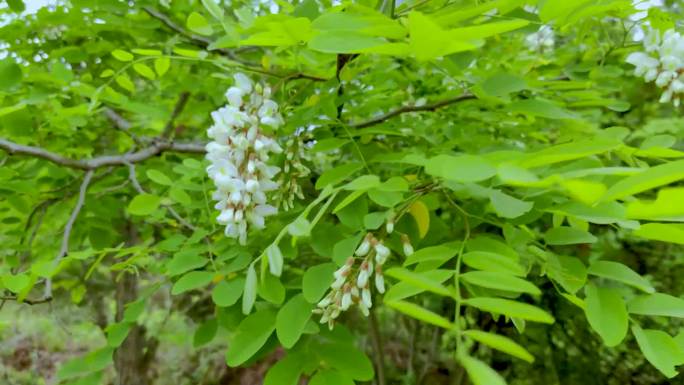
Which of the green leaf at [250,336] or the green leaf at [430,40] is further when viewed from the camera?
the green leaf at [250,336]

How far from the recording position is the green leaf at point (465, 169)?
609 mm

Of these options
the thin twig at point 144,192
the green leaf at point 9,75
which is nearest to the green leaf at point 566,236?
the thin twig at point 144,192

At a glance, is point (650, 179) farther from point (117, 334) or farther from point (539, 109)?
point (117, 334)

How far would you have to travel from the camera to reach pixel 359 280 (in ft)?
2.53

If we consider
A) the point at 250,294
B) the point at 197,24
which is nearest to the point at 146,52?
the point at 197,24

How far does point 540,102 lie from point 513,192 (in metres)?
0.15

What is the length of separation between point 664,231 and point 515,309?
205 millimetres

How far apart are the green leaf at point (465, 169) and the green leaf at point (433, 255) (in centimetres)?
14

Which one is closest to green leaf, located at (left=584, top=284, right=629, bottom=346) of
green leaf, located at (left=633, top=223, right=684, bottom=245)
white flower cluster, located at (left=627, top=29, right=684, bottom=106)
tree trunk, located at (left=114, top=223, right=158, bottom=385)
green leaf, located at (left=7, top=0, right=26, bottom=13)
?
green leaf, located at (left=633, top=223, right=684, bottom=245)

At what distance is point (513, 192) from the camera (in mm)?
879

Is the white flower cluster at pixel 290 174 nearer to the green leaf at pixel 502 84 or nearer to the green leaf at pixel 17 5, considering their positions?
the green leaf at pixel 502 84

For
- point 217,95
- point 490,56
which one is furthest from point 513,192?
point 217,95

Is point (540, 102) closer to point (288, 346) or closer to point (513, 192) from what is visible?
point (513, 192)

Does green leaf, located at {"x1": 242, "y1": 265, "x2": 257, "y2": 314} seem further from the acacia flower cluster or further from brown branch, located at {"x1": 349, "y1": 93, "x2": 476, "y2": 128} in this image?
brown branch, located at {"x1": 349, "y1": 93, "x2": 476, "y2": 128}
